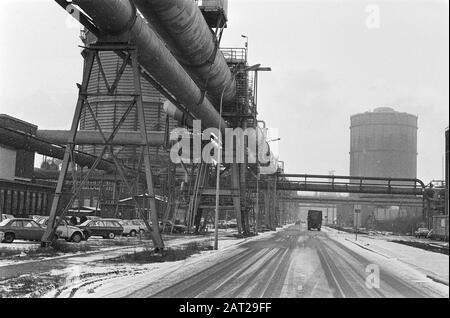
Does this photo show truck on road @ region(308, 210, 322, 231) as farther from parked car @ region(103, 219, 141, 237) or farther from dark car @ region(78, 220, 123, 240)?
dark car @ region(78, 220, 123, 240)

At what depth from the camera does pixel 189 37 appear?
77.4 ft

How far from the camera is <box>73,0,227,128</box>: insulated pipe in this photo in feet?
61.5

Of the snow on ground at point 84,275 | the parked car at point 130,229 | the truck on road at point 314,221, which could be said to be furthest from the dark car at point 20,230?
the truck on road at point 314,221

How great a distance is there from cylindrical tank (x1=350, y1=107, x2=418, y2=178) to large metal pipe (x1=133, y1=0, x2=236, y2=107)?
12.4 meters

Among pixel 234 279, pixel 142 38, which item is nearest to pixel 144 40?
pixel 142 38

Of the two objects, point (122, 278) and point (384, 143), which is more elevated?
point (384, 143)

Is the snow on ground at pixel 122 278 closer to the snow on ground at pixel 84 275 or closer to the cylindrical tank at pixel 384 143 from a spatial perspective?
the snow on ground at pixel 84 275

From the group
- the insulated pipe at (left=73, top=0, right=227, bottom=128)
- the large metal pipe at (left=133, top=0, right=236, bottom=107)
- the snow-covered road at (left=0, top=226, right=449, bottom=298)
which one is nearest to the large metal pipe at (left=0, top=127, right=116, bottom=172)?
the large metal pipe at (left=133, top=0, right=236, bottom=107)

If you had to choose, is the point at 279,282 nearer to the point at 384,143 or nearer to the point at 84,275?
the point at 84,275

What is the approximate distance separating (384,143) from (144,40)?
49.6 ft

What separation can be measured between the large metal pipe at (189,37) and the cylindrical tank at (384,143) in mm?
12371

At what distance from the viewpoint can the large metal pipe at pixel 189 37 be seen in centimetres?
2061

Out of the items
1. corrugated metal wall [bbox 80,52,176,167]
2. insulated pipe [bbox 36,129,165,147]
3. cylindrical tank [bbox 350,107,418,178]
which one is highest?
corrugated metal wall [bbox 80,52,176,167]

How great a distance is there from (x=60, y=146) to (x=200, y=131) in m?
24.4
